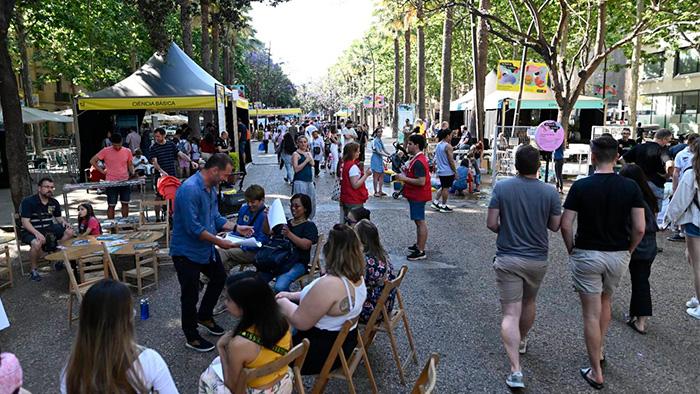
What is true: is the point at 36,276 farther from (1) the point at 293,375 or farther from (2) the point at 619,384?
(2) the point at 619,384

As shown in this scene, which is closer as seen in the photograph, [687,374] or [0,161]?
[687,374]

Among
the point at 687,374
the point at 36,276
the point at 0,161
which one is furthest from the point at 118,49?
the point at 687,374

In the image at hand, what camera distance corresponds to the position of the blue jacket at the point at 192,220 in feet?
13.7

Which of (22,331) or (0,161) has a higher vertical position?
(0,161)

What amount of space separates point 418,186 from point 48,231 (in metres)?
4.90

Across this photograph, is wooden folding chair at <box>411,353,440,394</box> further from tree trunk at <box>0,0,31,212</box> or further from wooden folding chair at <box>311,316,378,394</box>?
tree trunk at <box>0,0,31,212</box>

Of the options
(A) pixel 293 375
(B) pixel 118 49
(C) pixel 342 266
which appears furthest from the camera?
(B) pixel 118 49

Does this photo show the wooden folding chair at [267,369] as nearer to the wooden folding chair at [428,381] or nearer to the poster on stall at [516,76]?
the wooden folding chair at [428,381]

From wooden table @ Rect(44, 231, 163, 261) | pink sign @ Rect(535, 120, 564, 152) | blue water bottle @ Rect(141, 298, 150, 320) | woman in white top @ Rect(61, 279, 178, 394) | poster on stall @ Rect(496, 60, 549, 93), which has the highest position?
poster on stall @ Rect(496, 60, 549, 93)

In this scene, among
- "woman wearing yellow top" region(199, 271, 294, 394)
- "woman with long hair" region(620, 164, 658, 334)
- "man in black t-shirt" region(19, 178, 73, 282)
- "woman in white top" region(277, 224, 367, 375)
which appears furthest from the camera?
"man in black t-shirt" region(19, 178, 73, 282)

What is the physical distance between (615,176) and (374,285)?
1.92 m

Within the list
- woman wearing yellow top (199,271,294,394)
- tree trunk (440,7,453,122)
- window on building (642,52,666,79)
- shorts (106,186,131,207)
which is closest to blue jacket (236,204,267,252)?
woman wearing yellow top (199,271,294,394)

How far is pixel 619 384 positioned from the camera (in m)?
3.87

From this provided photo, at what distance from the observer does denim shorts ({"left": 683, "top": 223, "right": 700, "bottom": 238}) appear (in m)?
5.03
